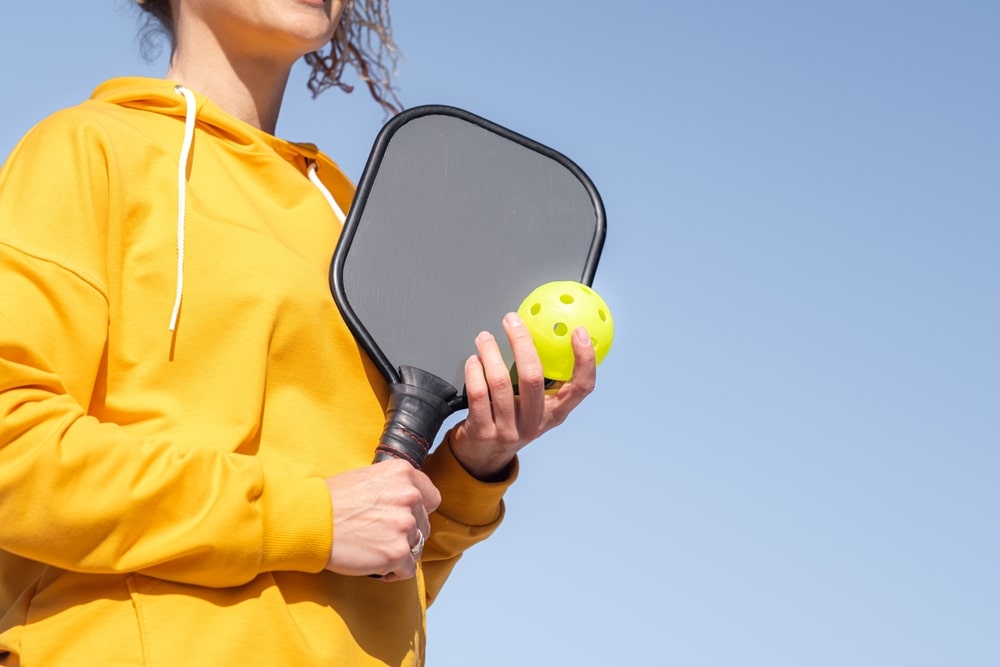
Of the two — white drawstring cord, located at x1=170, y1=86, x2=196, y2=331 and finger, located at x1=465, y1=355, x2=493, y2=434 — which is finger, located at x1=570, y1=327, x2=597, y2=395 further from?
white drawstring cord, located at x1=170, y1=86, x2=196, y2=331

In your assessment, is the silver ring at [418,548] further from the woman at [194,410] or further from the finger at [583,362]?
the finger at [583,362]

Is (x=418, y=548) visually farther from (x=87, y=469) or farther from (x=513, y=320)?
(x=87, y=469)

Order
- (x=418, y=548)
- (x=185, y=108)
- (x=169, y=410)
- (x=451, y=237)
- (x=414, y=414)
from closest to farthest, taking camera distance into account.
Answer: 1. (x=169, y=410)
2. (x=418, y=548)
3. (x=414, y=414)
4. (x=185, y=108)
5. (x=451, y=237)

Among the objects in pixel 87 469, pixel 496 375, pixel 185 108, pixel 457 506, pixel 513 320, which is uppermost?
pixel 185 108

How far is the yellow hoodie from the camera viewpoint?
2.41m

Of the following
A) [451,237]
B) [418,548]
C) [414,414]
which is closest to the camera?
[418,548]

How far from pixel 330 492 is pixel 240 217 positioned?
65 centimetres

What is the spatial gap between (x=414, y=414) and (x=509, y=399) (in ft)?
0.72

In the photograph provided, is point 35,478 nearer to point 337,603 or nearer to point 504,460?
point 337,603

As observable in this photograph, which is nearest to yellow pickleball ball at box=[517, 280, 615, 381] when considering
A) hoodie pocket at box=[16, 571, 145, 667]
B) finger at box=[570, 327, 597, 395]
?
finger at box=[570, 327, 597, 395]

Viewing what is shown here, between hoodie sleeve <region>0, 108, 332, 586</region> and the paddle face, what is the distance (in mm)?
519

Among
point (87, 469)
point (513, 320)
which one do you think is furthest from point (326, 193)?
point (87, 469)

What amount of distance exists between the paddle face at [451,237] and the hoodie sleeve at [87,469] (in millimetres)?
519

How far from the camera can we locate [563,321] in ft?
9.71
